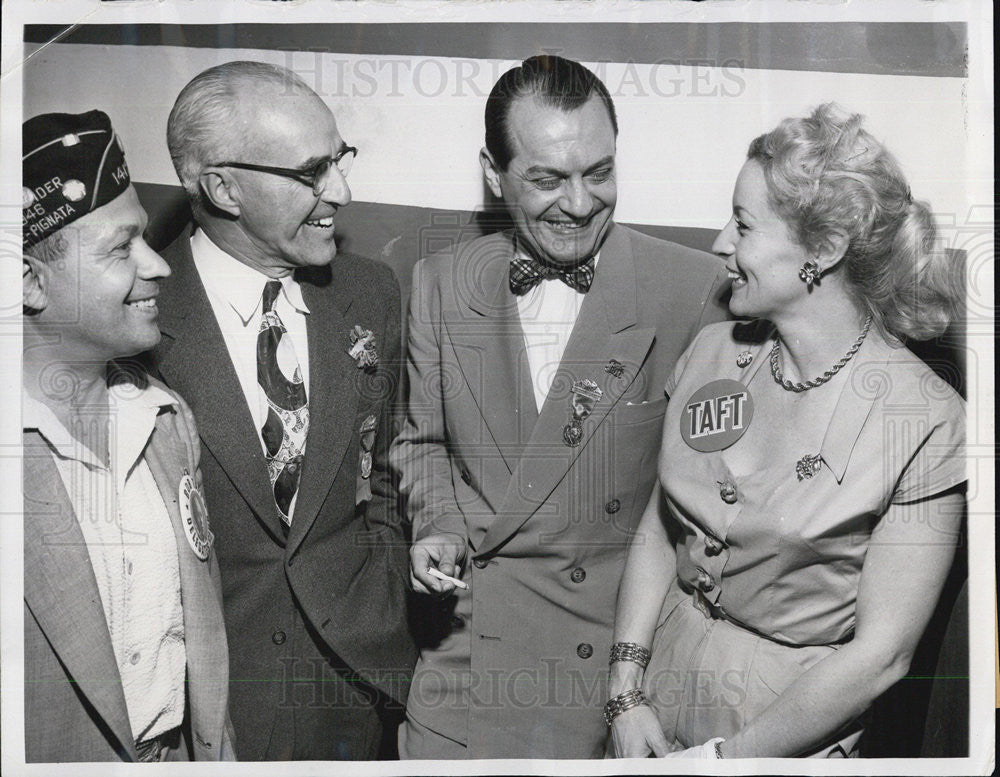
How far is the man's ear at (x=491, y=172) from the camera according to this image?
1.95 meters

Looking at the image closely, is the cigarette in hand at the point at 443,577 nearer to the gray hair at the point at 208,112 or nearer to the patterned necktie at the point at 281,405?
the patterned necktie at the point at 281,405

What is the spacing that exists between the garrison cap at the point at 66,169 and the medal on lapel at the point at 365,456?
0.64m

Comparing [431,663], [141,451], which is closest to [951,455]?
[431,663]

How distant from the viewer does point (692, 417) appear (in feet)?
6.17

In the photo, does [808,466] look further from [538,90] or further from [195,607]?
[195,607]

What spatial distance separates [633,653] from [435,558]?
16.8 inches

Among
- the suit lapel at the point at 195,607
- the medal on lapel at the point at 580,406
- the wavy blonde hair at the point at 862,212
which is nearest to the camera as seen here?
the wavy blonde hair at the point at 862,212

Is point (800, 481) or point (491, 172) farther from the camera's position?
point (491, 172)

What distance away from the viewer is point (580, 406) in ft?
6.37

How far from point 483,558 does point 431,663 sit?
0.24m

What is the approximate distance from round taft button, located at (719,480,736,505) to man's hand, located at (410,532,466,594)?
500 millimetres

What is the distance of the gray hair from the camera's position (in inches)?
74.4

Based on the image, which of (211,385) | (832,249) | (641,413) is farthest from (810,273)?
(211,385)

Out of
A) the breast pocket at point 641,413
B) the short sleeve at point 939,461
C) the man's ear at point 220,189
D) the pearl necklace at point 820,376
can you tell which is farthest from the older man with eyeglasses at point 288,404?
the short sleeve at point 939,461
